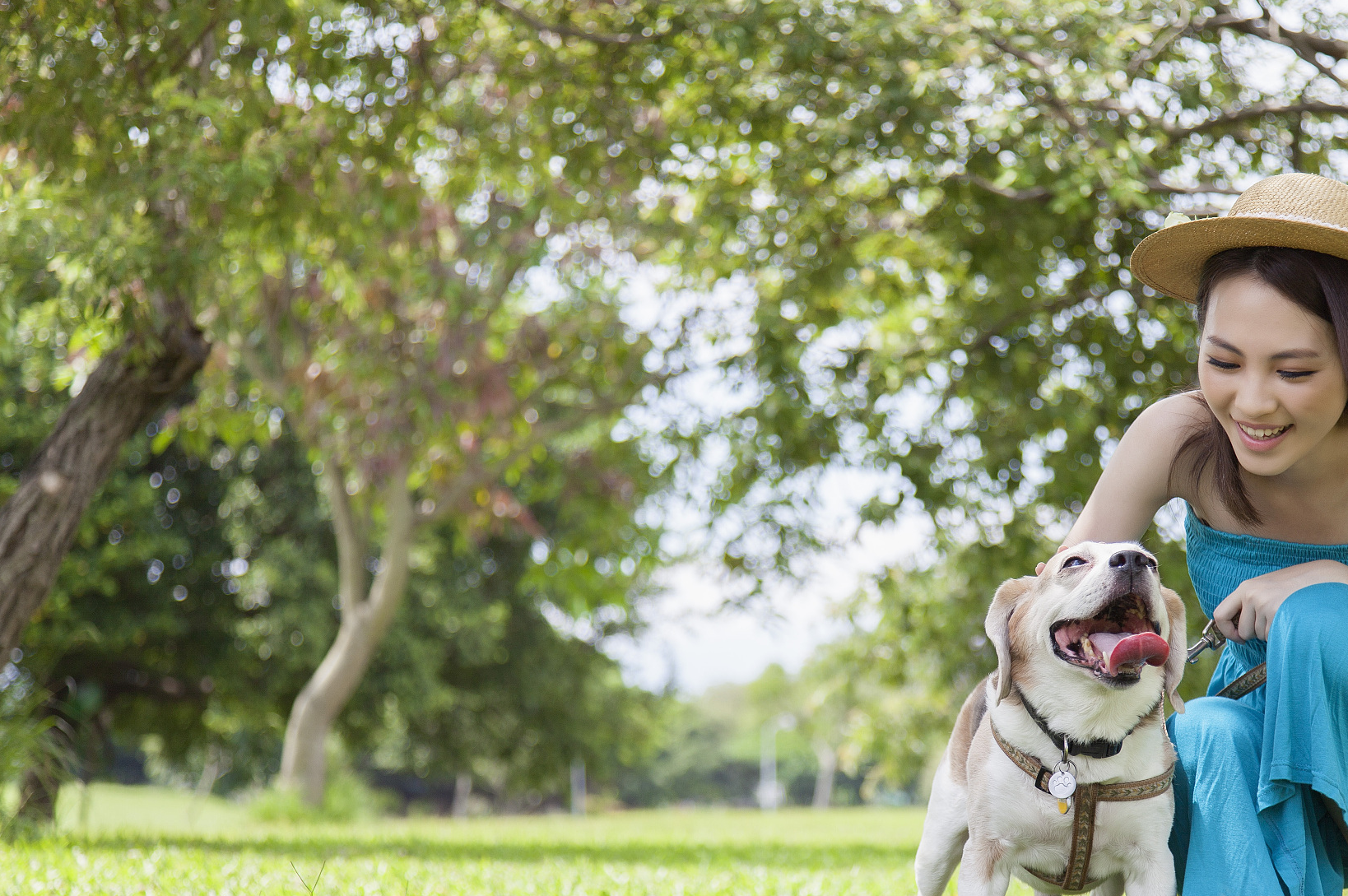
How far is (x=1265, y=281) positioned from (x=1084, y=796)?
4.17ft

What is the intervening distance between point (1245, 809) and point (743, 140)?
24.1ft

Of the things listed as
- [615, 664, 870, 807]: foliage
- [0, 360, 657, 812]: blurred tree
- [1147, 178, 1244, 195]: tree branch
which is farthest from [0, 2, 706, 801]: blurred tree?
[615, 664, 870, 807]: foliage

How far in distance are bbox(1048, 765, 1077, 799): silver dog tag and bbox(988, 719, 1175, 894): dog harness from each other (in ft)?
0.06

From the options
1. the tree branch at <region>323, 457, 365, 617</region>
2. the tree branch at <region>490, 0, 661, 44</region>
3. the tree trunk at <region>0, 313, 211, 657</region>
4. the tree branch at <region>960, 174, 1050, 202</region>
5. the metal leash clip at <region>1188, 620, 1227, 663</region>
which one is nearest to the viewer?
the metal leash clip at <region>1188, 620, 1227, 663</region>

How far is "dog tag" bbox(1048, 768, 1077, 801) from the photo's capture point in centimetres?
256

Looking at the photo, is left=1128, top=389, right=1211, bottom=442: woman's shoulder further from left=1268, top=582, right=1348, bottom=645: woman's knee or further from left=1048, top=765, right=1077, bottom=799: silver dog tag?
left=1048, top=765, right=1077, bottom=799: silver dog tag

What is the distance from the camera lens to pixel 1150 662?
239 cm

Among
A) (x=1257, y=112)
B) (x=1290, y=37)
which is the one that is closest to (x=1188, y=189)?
(x=1257, y=112)

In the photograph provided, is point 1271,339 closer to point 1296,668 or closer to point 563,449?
point 1296,668

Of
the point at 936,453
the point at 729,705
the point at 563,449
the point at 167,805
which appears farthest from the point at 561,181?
the point at 729,705

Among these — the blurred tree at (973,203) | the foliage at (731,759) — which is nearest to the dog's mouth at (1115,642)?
the blurred tree at (973,203)

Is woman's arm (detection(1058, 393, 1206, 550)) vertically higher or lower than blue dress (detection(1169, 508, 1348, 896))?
higher

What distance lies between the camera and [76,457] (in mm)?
7496

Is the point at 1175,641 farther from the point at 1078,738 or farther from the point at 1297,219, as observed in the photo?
the point at 1297,219
